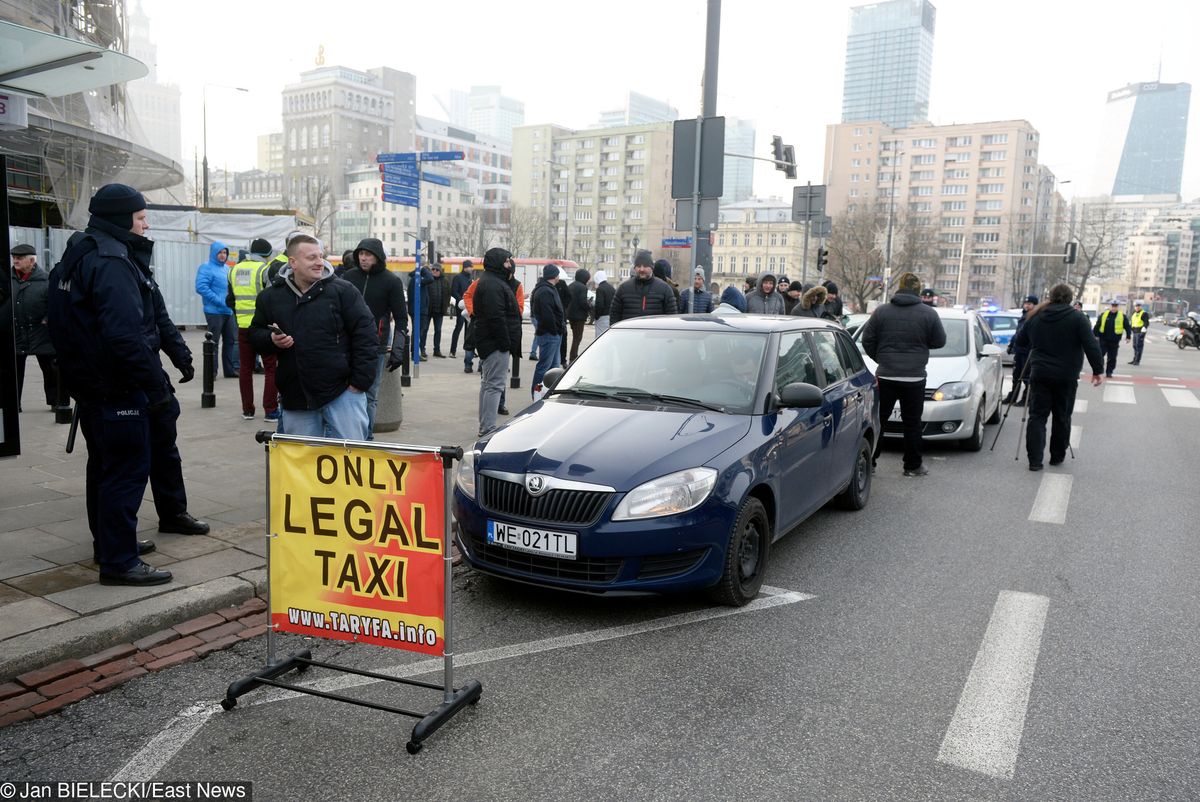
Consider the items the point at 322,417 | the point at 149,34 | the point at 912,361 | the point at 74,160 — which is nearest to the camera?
the point at 322,417

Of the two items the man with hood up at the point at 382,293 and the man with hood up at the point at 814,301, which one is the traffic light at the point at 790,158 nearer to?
the man with hood up at the point at 814,301

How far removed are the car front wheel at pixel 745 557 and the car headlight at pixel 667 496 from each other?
12.7 inches

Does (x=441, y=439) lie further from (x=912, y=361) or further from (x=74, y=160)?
(x=74, y=160)

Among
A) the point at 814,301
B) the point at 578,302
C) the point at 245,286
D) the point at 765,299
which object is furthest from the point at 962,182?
the point at 245,286

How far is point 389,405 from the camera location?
368 inches

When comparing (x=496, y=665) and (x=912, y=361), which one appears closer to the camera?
(x=496, y=665)

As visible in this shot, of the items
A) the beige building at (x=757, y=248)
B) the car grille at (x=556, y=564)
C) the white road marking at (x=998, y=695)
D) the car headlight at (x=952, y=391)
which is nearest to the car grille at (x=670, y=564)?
the car grille at (x=556, y=564)

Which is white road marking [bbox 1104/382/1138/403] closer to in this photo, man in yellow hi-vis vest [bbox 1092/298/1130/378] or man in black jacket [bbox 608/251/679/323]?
man in yellow hi-vis vest [bbox 1092/298/1130/378]

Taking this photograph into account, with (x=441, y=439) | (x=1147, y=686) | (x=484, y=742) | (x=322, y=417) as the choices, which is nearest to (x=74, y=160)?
(x=441, y=439)

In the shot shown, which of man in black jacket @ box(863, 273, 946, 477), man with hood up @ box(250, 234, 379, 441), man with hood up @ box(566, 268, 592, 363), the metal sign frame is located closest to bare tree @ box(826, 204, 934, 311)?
man with hood up @ box(566, 268, 592, 363)

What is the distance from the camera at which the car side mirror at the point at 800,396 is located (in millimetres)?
5457

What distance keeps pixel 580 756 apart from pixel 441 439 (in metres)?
5.99

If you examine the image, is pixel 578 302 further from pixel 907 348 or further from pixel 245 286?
pixel 907 348

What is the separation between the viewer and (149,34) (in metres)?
75.8
